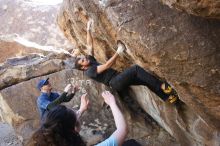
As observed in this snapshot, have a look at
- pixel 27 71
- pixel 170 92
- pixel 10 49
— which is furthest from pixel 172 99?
pixel 10 49

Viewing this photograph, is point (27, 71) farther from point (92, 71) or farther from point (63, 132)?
point (63, 132)

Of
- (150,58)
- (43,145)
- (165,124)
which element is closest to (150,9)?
(150,58)

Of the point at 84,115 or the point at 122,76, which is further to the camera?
the point at 84,115

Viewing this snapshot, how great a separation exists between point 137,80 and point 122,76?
0.76 feet

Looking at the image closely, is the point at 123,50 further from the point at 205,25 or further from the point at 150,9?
the point at 205,25

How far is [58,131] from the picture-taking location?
3.06 m

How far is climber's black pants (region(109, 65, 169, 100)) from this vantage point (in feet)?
17.7

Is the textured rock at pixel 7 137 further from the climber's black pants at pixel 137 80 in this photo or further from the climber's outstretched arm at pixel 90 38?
the climber's black pants at pixel 137 80

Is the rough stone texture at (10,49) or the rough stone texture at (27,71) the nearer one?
the rough stone texture at (27,71)

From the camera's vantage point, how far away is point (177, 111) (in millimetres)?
5723

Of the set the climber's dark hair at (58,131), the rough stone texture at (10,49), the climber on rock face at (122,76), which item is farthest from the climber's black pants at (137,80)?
the rough stone texture at (10,49)

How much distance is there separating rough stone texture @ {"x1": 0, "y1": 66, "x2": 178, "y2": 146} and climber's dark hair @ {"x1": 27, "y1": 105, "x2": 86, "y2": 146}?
366cm

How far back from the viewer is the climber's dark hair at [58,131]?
9.84ft

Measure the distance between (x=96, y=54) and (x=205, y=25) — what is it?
3.52m
